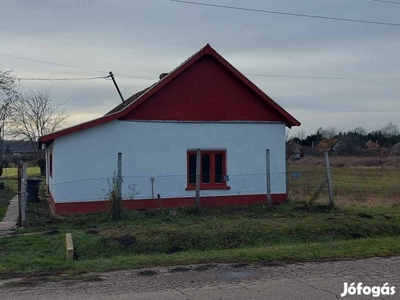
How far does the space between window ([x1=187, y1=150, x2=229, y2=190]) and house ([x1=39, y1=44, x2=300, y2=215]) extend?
3cm

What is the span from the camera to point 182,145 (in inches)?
720

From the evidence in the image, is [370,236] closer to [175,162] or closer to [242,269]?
[242,269]

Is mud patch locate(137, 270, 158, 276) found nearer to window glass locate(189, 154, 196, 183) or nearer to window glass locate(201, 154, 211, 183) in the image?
window glass locate(189, 154, 196, 183)

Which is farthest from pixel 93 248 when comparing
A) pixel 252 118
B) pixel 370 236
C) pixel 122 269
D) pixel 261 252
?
pixel 252 118

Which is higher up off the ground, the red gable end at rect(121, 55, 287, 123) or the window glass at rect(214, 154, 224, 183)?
the red gable end at rect(121, 55, 287, 123)

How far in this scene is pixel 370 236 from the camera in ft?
41.0

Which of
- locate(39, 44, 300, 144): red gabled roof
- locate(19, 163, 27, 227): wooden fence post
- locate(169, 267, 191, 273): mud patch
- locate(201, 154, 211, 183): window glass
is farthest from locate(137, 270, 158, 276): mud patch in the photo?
locate(201, 154, 211, 183): window glass

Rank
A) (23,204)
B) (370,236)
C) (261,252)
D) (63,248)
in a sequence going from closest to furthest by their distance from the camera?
1. (261,252)
2. (63,248)
3. (370,236)
4. (23,204)

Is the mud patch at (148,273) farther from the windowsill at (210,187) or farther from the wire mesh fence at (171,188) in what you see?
the windowsill at (210,187)

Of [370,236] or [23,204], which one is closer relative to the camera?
[370,236]

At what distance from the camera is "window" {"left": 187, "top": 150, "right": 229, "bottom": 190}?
18.5 m

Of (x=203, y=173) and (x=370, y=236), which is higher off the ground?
(x=203, y=173)

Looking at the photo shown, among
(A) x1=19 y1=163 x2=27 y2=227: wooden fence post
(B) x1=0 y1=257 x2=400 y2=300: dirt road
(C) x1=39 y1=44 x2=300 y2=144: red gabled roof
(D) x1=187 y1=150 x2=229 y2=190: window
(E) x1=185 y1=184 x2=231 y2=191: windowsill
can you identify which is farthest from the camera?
(D) x1=187 y1=150 x2=229 y2=190: window

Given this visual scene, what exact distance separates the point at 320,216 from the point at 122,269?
7.13 m
